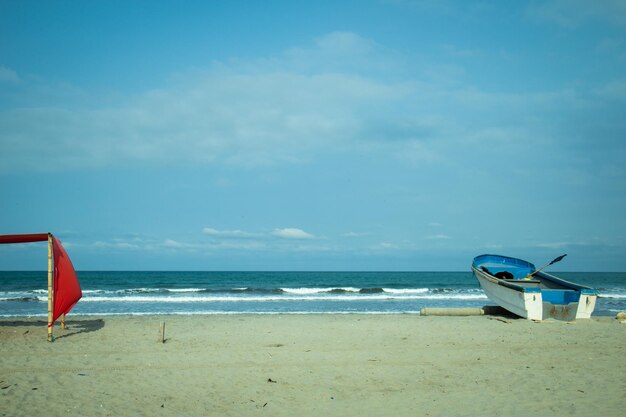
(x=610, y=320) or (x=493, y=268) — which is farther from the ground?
(x=493, y=268)

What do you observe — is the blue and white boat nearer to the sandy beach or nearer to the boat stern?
the boat stern

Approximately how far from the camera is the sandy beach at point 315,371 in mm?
6375

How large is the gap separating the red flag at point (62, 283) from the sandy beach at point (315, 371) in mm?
790

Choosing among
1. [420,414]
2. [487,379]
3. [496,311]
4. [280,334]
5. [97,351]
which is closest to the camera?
[420,414]

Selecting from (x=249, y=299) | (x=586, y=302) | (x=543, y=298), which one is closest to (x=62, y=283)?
(x=543, y=298)

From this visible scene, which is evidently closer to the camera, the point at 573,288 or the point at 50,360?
the point at 50,360

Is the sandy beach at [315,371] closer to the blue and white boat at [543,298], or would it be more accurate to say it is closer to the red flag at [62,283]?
the red flag at [62,283]

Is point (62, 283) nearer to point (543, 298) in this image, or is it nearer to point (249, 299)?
point (543, 298)

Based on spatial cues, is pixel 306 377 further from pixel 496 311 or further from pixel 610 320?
pixel 610 320

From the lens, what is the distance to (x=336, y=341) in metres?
11.2

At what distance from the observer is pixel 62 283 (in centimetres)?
1097

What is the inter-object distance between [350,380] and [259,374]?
4.99 feet

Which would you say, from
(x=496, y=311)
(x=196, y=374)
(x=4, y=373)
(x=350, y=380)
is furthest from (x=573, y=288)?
(x=4, y=373)

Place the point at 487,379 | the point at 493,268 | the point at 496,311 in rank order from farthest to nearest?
the point at 493,268 < the point at 496,311 < the point at 487,379
